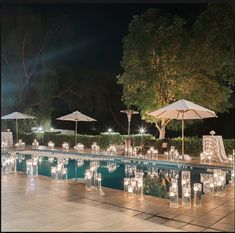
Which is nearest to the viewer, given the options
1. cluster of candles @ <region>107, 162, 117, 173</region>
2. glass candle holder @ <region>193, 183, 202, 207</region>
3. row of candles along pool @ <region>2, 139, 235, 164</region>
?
glass candle holder @ <region>193, 183, 202, 207</region>

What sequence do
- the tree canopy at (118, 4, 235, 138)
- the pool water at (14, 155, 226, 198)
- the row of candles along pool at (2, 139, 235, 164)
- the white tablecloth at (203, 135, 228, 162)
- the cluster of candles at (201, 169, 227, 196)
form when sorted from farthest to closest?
the tree canopy at (118, 4, 235, 138) < the row of candles along pool at (2, 139, 235, 164) < the white tablecloth at (203, 135, 228, 162) < the pool water at (14, 155, 226, 198) < the cluster of candles at (201, 169, 227, 196)

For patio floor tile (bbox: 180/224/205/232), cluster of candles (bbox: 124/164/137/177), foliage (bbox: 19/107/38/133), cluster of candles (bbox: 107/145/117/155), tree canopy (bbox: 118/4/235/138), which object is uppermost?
tree canopy (bbox: 118/4/235/138)

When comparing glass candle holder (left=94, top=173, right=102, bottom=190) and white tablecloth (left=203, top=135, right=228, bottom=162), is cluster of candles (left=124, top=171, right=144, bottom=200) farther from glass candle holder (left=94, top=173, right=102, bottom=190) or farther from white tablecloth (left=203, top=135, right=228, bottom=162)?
white tablecloth (left=203, top=135, right=228, bottom=162)

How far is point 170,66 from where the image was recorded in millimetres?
15148

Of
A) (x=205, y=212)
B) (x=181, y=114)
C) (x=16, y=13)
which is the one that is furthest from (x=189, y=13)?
(x=205, y=212)

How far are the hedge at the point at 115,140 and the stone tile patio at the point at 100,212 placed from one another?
20.5 ft

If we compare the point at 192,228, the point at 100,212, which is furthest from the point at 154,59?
the point at 192,228

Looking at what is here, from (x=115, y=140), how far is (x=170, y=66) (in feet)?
14.4

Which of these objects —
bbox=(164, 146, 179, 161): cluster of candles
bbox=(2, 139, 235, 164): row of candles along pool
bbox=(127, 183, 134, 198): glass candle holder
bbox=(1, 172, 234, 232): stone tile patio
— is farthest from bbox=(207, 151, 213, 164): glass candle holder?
bbox=(127, 183, 134, 198): glass candle holder

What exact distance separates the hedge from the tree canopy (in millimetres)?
1513

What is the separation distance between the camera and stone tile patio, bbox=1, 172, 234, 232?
4.62m

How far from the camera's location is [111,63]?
24.3 metres

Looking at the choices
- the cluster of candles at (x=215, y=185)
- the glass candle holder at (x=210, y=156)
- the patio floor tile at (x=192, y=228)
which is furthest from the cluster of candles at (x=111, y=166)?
the patio floor tile at (x=192, y=228)

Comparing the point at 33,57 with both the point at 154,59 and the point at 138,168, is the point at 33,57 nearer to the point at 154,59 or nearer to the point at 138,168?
the point at 154,59
